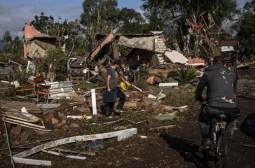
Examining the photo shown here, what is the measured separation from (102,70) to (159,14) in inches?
1382

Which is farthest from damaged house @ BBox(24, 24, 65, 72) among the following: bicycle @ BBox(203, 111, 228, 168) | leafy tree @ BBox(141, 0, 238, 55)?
bicycle @ BBox(203, 111, 228, 168)

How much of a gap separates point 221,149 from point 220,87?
37.6 inches

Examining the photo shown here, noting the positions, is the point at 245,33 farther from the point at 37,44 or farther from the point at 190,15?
the point at 37,44

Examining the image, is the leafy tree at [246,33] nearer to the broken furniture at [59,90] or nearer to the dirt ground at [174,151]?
the broken furniture at [59,90]

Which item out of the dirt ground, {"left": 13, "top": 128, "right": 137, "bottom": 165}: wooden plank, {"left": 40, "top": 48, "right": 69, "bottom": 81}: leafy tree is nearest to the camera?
the dirt ground

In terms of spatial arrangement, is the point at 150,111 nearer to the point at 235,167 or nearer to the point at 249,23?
the point at 235,167

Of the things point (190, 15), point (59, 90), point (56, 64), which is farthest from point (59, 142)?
point (190, 15)

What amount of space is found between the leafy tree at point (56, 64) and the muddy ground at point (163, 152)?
37.5ft

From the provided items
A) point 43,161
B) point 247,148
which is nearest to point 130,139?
point 43,161

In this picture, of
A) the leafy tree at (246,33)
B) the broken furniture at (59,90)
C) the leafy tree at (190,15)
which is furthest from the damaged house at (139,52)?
the leafy tree at (246,33)

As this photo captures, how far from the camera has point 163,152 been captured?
5.40 meters

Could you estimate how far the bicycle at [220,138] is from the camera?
12.5ft

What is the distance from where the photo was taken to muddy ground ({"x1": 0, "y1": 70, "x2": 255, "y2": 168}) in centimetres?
482

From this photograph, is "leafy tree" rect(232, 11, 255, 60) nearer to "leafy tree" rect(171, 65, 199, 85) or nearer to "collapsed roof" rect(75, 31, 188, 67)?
"collapsed roof" rect(75, 31, 188, 67)
